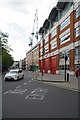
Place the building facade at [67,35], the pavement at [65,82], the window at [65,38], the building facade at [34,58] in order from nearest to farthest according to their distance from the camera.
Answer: the pavement at [65,82] < the building facade at [67,35] < the window at [65,38] < the building facade at [34,58]

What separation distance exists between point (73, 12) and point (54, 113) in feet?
151

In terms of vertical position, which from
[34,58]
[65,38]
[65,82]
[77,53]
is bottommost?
[65,82]

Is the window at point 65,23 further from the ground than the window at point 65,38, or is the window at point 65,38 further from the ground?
the window at point 65,23

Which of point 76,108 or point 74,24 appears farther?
point 74,24

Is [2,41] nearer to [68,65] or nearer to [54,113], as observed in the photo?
[68,65]

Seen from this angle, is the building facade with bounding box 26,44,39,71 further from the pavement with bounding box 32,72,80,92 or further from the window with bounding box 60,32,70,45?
the pavement with bounding box 32,72,80,92

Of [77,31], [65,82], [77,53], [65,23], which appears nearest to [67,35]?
[65,23]

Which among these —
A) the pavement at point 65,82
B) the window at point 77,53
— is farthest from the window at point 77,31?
the pavement at point 65,82

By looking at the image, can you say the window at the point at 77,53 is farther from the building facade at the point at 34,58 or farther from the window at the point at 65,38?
the building facade at the point at 34,58

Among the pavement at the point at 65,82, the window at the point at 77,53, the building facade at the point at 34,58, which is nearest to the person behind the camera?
the pavement at the point at 65,82

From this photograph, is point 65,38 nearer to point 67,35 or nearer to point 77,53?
point 67,35

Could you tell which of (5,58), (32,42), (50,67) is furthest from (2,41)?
(32,42)

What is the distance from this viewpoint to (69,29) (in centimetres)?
5728

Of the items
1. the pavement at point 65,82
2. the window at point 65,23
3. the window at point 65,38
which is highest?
the window at point 65,23
